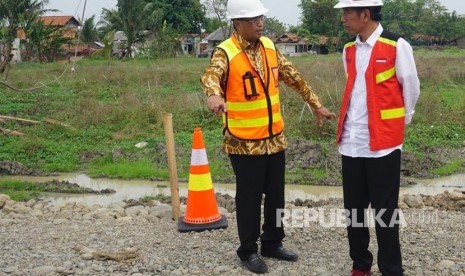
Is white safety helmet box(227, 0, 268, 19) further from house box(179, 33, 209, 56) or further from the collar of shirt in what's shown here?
house box(179, 33, 209, 56)

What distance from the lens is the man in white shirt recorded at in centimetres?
337

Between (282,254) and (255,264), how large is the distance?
284 millimetres

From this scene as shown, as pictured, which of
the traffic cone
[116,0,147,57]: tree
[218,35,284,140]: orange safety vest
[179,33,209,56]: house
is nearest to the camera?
[218,35,284,140]: orange safety vest

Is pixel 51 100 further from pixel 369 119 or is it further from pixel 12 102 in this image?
pixel 369 119

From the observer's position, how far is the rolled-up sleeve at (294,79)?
13.5ft

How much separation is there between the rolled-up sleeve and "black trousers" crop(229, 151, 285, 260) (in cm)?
46

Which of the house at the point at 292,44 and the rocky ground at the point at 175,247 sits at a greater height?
the house at the point at 292,44

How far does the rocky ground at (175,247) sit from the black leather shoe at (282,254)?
0.13 ft

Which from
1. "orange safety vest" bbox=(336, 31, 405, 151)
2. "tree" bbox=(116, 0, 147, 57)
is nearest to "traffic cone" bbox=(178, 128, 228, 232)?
"orange safety vest" bbox=(336, 31, 405, 151)

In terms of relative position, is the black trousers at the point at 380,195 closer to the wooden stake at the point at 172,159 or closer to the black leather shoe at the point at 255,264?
the black leather shoe at the point at 255,264

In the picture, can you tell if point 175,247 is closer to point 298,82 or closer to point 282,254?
point 282,254

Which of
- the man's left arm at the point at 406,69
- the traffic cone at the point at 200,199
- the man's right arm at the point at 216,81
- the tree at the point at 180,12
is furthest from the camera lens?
the tree at the point at 180,12

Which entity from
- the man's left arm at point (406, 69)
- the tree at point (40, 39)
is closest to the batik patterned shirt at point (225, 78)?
the man's left arm at point (406, 69)

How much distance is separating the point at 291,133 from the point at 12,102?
32.7 feet
